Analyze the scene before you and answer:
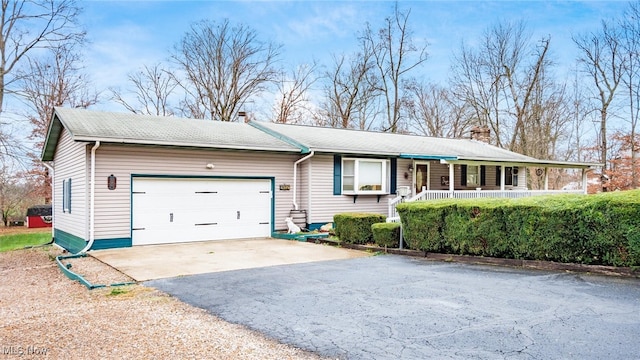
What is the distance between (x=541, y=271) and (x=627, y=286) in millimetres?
1448

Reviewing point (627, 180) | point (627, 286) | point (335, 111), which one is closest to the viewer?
point (627, 286)

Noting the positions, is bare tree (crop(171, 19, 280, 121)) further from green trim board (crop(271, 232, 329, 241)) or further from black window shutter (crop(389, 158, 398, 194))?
green trim board (crop(271, 232, 329, 241))

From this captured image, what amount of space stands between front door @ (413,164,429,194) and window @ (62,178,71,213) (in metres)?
10.9

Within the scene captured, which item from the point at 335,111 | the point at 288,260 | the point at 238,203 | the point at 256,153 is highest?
the point at 335,111

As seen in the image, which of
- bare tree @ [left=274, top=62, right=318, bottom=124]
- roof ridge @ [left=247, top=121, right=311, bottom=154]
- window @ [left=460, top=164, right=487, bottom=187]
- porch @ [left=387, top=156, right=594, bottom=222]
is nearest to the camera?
roof ridge @ [left=247, top=121, right=311, bottom=154]

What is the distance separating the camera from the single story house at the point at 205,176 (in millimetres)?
Result: 10906

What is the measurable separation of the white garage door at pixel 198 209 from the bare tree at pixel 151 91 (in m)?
17.7

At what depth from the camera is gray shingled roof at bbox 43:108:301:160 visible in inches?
425

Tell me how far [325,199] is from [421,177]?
4.34 m

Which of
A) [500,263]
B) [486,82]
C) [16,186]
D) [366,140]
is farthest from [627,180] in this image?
[16,186]

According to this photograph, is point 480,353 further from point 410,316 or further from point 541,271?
point 541,271

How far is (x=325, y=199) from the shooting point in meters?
14.0

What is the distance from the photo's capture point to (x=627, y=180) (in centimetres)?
2344

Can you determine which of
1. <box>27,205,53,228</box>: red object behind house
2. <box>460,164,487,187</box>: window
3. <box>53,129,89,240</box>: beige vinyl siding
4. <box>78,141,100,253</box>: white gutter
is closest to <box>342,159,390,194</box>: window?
<box>460,164,487,187</box>: window
